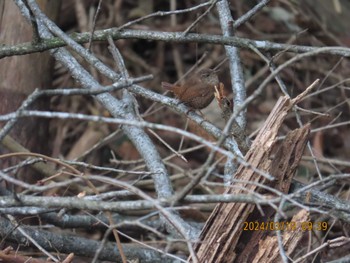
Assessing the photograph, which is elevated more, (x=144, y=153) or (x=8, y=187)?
(x=144, y=153)

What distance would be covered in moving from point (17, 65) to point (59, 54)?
2.92ft

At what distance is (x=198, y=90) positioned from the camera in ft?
10.6

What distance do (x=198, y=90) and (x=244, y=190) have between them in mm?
768

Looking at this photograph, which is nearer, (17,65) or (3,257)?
(3,257)

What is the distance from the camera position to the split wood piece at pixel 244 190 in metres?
2.62

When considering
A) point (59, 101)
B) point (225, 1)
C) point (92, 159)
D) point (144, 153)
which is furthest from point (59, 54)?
point (59, 101)

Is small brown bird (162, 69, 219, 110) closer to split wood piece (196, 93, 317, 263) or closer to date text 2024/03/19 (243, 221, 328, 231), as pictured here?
split wood piece (196, 93, 317, 263)

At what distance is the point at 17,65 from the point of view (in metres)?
4.21

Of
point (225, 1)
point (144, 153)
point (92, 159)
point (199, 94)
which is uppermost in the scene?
point (225, 1)

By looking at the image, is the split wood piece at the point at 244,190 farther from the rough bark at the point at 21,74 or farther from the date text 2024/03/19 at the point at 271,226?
the rough bark at the point at 21,74

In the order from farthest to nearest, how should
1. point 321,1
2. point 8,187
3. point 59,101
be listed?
1. point 321,1
2. point 59,101
3. point 8,187

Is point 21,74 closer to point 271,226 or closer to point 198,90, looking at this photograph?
point 198,90

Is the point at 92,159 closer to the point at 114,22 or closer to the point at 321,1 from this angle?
the point at 114,22

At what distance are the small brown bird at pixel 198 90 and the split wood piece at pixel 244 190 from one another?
606 millimetres
